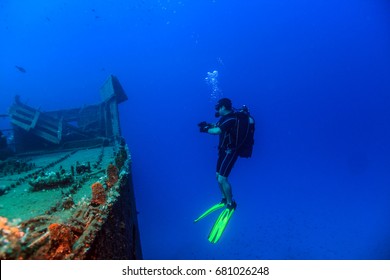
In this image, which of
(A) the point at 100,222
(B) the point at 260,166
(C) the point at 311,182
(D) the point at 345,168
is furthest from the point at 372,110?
(A) the point at 100,222

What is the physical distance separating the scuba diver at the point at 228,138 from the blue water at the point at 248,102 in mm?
20205

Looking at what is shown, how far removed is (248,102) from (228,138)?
92.0 metres

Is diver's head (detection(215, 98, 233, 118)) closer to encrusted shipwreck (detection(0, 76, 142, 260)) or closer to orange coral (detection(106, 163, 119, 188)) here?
encrusted shipwreck (detection(0, 76, 142, 260))

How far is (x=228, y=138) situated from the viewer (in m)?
6.08

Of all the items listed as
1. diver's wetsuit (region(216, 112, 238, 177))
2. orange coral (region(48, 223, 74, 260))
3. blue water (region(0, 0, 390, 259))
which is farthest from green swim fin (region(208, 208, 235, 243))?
blue water (region(0, 0, 390, 259))

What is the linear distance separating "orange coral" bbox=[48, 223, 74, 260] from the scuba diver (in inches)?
167

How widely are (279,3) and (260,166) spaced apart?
95.0 meters

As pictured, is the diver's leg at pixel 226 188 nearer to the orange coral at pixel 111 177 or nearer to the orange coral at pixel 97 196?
the orange coral at pixel 111 177

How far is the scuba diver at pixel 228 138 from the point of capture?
5.82 metres

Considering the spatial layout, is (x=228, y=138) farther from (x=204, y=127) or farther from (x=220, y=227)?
(x=220, y=227)

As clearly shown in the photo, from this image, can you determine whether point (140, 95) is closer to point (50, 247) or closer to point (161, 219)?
point (161, 219)

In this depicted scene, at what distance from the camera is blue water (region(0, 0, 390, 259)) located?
33969 mm

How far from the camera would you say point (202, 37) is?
13700 cm

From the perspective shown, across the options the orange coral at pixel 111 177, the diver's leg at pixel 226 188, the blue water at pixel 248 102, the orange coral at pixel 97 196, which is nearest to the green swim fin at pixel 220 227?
the diver's leg at pixel 226 188
